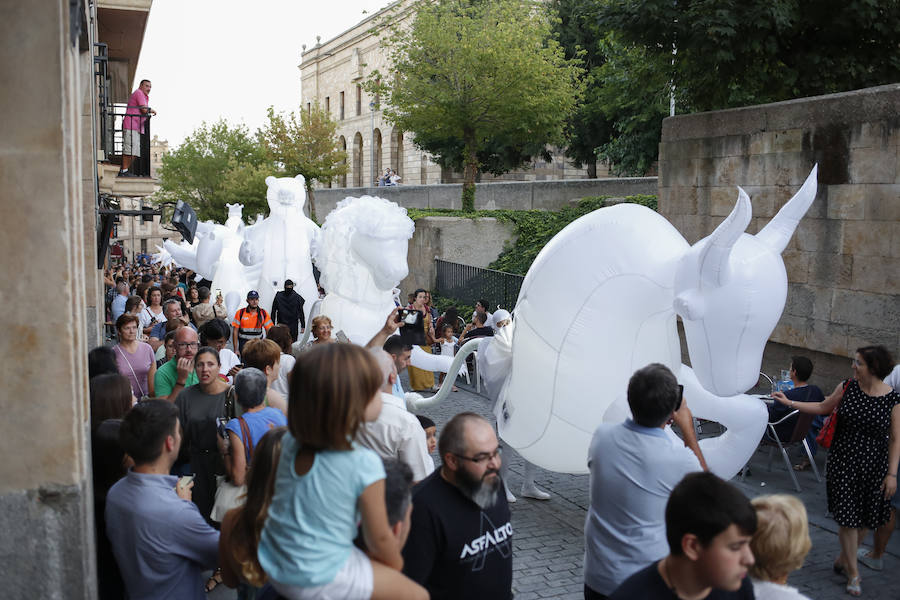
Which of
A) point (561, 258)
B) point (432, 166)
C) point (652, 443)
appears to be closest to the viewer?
point (652, 443)

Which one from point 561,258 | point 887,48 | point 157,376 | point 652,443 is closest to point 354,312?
point 157,376

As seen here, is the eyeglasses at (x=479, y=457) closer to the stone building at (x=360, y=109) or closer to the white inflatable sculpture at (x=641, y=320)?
the white inflatable sculpture at (x=641, y=320)

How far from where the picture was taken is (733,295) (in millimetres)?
5051

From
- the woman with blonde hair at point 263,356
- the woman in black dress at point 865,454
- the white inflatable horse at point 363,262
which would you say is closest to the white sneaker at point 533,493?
the woman in black dress at point 865,454

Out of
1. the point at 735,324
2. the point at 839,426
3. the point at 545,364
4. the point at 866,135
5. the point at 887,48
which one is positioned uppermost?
the point at 887,48

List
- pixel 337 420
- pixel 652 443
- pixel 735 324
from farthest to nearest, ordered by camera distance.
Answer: pixel 735 324 → pixel 652 443 → pixel 337 420

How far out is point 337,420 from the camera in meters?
2.40

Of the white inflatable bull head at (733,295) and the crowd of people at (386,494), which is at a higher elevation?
the white inflatable bull head at (733,295)

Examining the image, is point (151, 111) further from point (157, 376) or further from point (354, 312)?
point (157, 376)

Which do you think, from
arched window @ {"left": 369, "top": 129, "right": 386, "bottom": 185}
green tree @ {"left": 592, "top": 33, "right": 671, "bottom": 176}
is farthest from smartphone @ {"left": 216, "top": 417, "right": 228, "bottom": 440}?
arched window @ {"left": 369, "top": 129, "right": 386, "bottom": 185}

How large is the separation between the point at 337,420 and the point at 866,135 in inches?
304

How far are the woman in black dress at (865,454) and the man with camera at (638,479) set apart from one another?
8.23 feet

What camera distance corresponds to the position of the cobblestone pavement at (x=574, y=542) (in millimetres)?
5555

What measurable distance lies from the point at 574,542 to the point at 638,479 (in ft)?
9.93
